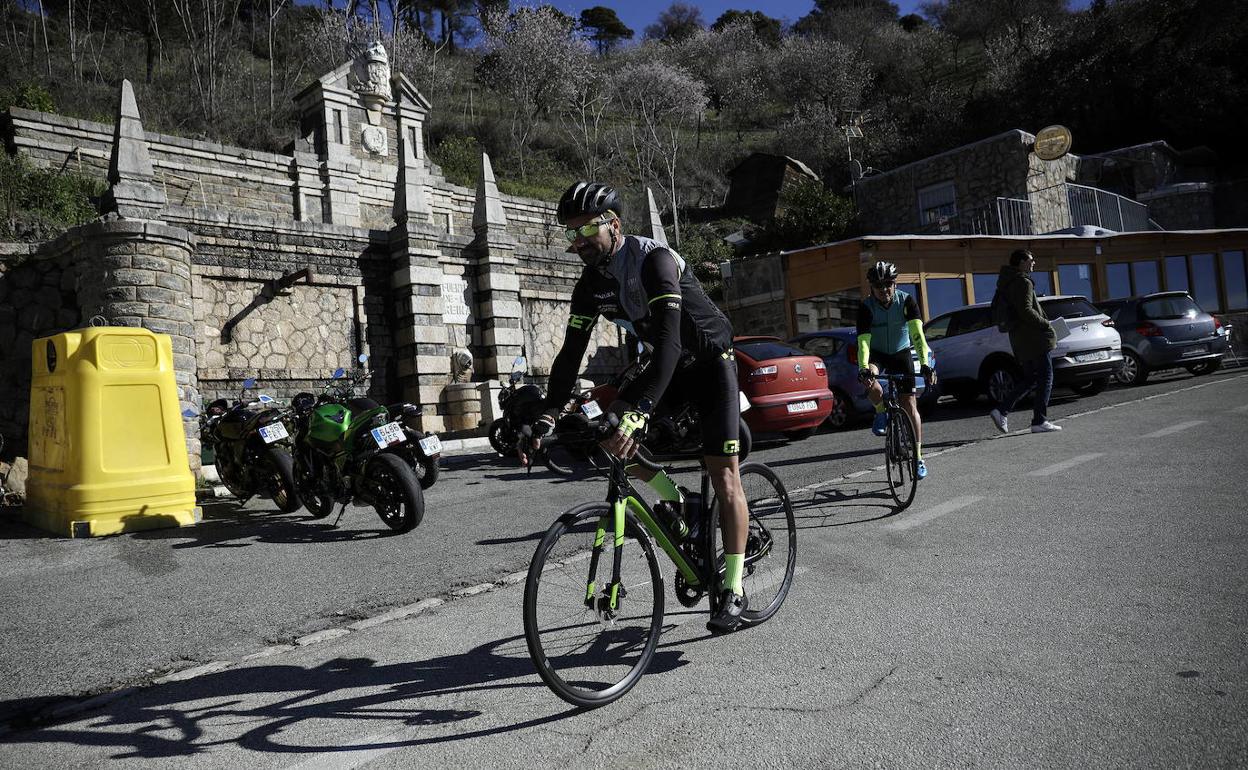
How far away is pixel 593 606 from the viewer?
10.2 feet

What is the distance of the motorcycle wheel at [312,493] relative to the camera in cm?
725

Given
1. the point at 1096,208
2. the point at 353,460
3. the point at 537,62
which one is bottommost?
the point at 353,460

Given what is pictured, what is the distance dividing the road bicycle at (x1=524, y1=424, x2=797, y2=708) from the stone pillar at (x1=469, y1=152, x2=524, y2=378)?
43.6 ft

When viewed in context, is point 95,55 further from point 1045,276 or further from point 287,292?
point 1045,276

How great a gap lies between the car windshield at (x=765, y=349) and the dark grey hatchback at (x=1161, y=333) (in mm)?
7426

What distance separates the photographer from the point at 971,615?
3602 mm

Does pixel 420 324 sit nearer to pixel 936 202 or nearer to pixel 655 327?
pixel 655 327

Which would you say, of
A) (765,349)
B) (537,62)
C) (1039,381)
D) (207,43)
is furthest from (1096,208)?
(537,62)

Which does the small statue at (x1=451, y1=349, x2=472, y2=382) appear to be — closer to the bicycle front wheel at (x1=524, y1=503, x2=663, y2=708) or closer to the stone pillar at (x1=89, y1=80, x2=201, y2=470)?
the stone pillar at (x1=89, y1=80, x2=201, y2=470)

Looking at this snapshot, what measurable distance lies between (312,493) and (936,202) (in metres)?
26.7

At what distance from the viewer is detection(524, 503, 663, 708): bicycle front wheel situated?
9.44 ft

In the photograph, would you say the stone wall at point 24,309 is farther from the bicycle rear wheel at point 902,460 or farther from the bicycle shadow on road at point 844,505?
the bicycle rear wheel at point 902,460

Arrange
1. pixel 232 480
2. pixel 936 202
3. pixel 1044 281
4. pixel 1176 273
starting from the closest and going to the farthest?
pixel 232 480 → pixel 1044 281 → pixel 1176 273 → pixel 936 202

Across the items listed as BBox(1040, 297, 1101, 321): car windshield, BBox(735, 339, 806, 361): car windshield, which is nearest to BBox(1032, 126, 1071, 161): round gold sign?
BBox(1040, 297, 1101, 321): car windshield
